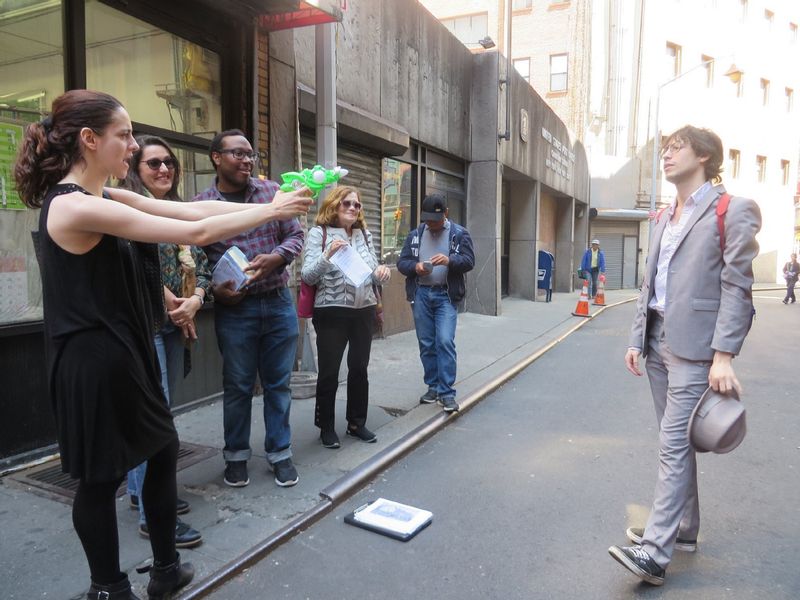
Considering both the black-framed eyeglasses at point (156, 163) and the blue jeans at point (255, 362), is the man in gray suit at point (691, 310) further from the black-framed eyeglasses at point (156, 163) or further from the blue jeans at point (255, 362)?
the black-framed eyeglasses at point (156, 163)

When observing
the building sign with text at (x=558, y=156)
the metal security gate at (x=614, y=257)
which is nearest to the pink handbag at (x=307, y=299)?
the building sign with text at (x=558, y=156)

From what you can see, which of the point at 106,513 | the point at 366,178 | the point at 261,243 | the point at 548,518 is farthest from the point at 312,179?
the point at 366,178

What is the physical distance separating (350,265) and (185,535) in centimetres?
207

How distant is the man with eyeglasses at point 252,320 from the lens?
3.69 m

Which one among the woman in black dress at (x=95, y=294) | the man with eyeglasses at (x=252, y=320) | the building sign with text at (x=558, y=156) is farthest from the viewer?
the building sign with text at (x=558, y=156)

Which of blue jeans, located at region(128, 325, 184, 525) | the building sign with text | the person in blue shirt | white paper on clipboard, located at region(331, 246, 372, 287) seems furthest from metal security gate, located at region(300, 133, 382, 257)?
the person in blue shirt

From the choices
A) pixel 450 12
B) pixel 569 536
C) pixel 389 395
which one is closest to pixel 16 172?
pixel 569 536

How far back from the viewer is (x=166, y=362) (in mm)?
3336

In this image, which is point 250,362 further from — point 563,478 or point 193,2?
point 193,2

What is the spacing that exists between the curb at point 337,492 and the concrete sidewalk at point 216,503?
47 millimetres

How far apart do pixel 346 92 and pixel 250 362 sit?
6207 millimetres

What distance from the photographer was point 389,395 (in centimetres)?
637

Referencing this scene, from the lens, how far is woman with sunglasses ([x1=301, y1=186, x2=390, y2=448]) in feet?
14.8

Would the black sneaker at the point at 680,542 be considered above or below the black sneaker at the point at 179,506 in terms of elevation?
below
